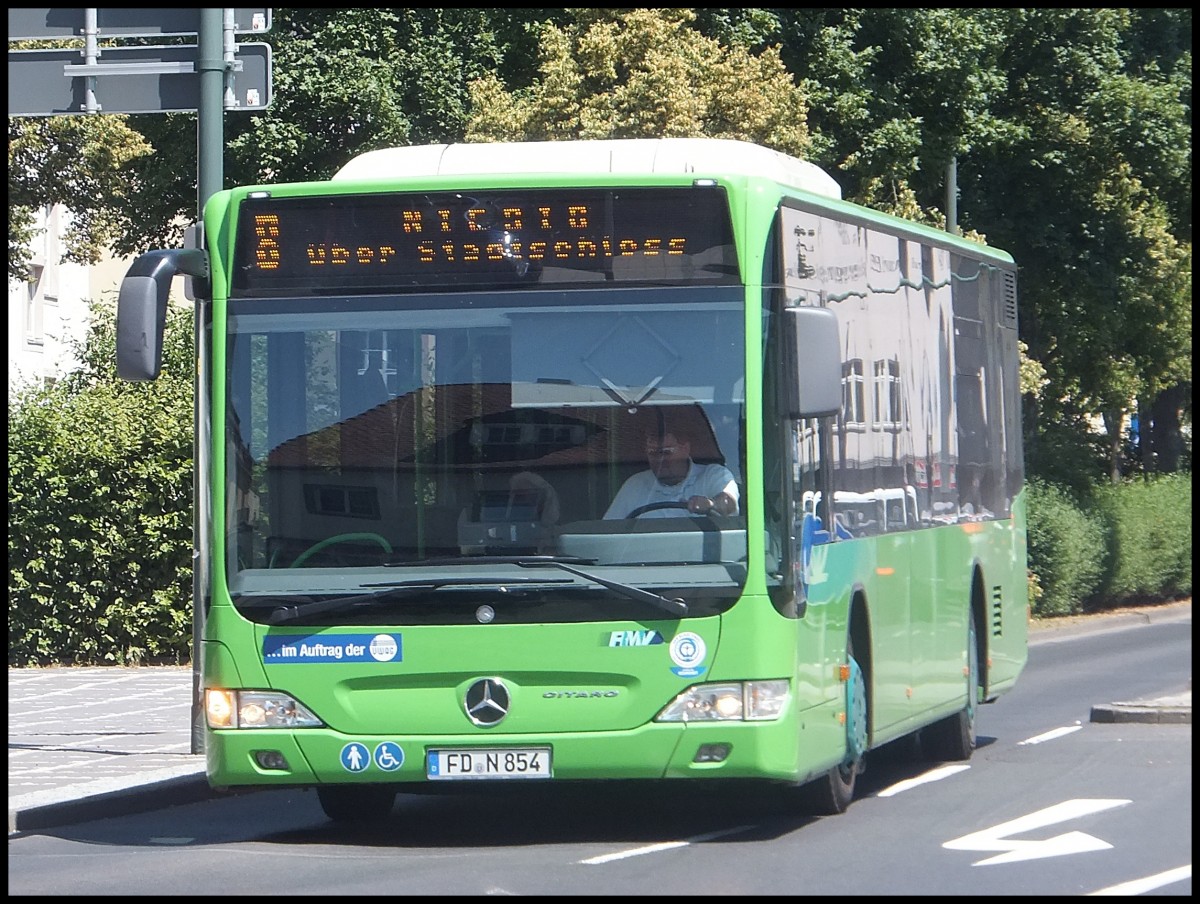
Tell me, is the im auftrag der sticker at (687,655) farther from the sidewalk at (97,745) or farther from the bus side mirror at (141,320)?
the sidewalk at (97,745)

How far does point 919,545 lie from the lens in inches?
479

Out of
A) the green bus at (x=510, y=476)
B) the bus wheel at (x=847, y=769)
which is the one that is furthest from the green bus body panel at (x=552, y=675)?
the bus wheel at (x=847, y=769)

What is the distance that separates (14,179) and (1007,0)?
41.1 feet

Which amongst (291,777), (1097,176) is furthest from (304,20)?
(291,777)

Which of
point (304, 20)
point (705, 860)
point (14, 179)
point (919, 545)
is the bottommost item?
point (705, 860)

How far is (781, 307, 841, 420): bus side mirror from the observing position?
9336 mm

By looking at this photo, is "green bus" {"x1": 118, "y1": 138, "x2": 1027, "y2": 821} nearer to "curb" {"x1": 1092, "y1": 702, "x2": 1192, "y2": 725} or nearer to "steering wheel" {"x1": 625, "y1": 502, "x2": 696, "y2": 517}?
"steering wheel" {"x1": 625, "y1": 502, "x2": 696, "y2": 517}

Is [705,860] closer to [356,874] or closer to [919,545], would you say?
[356,874]

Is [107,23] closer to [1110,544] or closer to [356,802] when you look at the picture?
[356,802]

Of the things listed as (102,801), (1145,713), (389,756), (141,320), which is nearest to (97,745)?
(102,801)

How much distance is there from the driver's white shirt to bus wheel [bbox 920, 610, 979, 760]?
462cm

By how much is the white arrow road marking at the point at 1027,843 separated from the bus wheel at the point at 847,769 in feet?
2.55

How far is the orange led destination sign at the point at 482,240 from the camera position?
9.52 meters

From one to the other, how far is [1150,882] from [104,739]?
306 inches
